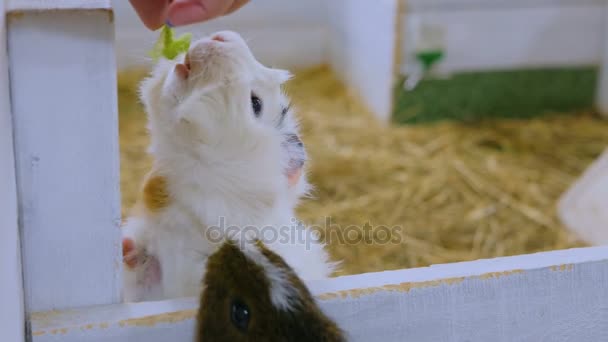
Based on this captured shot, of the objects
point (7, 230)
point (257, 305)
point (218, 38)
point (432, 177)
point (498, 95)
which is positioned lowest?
point (432, 177)

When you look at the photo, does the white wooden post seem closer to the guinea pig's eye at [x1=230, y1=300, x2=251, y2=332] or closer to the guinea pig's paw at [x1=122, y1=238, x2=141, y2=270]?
the guinea pig's paw at [x1=122, y1=238, x2=141, y2=270]

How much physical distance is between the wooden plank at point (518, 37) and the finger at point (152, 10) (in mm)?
2268

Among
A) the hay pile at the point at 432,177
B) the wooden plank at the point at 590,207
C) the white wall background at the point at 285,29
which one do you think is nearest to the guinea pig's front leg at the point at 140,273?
the hay pile at the point at 432,177

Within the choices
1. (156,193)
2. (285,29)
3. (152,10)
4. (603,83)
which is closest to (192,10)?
(152,10)

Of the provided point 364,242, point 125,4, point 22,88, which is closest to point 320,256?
point 22,88

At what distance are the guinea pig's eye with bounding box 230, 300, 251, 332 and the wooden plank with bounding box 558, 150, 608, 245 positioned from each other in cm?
165

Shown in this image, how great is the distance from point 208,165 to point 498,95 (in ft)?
8.05

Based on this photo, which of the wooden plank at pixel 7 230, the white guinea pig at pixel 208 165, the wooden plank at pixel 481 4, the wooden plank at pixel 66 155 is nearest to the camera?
the wooden plank at pixel 7 230

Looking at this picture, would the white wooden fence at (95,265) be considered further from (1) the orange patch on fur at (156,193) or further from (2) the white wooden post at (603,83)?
(2) the white wooden post at (603,83)

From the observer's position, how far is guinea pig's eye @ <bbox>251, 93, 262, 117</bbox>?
1253mm

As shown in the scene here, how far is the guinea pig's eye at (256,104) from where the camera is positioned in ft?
4.11

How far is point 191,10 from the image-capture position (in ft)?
3.14

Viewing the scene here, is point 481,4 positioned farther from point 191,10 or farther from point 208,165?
point 191,10

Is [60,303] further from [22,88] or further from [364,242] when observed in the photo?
[364,242]
